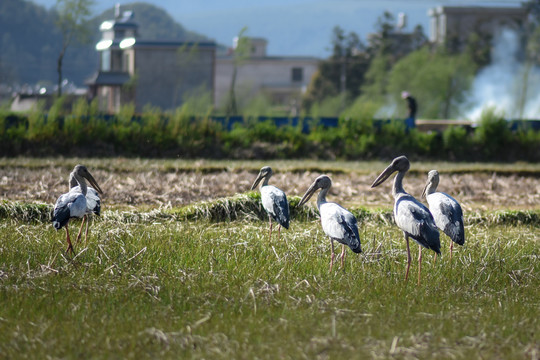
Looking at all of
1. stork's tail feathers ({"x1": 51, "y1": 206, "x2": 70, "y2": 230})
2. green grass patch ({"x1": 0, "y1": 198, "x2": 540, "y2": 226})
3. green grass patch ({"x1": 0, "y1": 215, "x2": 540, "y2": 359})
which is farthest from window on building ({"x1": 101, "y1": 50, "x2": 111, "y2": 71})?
stork's tail feathers ({"x1": 51, "y1": 206, "x2": 70, "y2": 230})

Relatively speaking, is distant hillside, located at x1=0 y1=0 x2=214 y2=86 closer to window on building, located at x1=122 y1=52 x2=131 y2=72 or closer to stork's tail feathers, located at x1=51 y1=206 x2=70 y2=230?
window on building, located at x1=122 y1=52 x2=131 y2=72

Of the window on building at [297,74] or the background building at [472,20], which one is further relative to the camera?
the window on building at [297,74]

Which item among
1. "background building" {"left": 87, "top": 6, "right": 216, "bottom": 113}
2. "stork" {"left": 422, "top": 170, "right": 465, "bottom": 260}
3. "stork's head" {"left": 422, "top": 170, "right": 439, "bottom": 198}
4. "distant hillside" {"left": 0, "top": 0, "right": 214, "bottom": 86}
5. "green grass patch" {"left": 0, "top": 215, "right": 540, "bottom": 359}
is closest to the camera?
"green grass patch" {"left": 0, "top": 215, "right": 540, "bottom": 359}

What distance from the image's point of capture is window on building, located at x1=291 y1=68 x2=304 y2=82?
8650 cm

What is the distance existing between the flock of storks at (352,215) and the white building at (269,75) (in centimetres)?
6879

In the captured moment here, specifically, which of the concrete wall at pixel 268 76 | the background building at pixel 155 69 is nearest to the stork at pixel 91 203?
the background building at pixel 155 69

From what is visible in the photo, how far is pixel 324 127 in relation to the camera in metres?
22.7

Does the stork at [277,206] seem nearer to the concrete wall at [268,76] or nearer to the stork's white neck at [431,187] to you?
the stork's white neck at [431,187]

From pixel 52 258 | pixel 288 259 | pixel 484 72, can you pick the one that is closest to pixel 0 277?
pixel 52 258

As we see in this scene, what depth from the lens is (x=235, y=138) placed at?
21406 mm

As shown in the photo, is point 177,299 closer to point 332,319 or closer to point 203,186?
point 332,319

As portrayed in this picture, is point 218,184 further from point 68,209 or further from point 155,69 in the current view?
point 155,69

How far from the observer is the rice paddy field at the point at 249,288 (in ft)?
18.2

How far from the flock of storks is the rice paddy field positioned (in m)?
0.30
